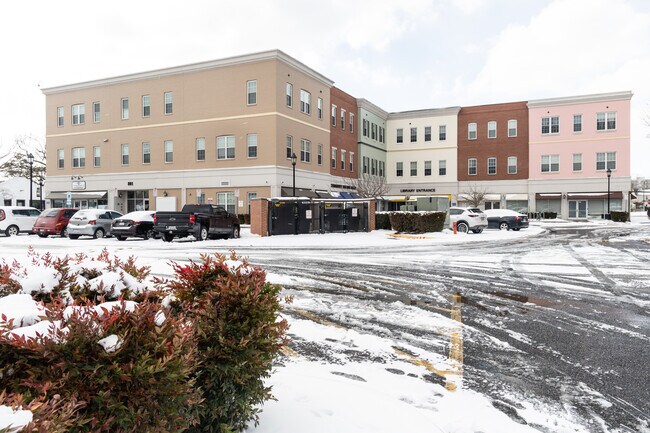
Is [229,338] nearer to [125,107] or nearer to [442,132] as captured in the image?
[125,107]

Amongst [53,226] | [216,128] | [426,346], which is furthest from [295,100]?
[426,346]

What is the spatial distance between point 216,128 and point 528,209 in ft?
113

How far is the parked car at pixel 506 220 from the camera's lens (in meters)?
31.4

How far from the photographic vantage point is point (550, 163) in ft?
164

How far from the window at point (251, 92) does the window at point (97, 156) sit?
51.5 ft

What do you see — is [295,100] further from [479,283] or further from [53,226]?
[479,283]

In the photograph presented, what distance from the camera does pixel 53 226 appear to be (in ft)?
84.3

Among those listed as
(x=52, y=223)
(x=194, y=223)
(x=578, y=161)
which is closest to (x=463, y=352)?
(x=194, y=223)

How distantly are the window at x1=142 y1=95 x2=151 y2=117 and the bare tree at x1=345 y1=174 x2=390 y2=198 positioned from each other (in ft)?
63.0

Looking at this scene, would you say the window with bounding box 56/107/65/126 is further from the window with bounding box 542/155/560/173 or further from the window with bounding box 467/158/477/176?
the window with bounding box 542/155/560/173

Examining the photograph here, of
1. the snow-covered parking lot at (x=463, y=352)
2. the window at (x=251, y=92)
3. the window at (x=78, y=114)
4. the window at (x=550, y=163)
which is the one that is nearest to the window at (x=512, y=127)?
the window at (x=550, y=163)

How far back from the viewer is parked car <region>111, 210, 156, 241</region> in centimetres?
2350

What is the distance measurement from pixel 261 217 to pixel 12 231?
1494 centimetres

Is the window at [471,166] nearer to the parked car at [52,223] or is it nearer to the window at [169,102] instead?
the window at [169,102]
